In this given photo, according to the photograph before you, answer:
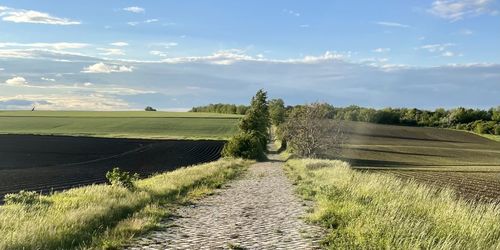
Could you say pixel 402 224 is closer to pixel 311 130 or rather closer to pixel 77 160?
pixel 77 160

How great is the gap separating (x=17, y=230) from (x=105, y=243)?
203 centimetres

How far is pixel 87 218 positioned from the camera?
13461 mm

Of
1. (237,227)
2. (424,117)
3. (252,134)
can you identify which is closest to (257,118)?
(252,134)

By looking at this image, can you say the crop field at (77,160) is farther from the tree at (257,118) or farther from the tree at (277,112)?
the tree at (277,112)

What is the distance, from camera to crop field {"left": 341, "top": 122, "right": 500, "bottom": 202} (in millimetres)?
80688

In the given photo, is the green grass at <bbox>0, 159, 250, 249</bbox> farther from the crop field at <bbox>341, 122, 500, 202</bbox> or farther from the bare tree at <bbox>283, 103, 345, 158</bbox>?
the bare tree at <bbox>283, 103, 345, 158</bbox>

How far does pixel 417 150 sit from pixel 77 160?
74.7 m

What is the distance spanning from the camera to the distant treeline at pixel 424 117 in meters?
161

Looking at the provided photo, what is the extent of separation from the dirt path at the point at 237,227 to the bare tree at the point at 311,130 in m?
56.4

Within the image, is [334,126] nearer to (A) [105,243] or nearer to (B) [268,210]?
(B) [268,210]

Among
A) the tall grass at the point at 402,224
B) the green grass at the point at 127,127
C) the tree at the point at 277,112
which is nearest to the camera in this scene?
the tall grass at the point at 402,224

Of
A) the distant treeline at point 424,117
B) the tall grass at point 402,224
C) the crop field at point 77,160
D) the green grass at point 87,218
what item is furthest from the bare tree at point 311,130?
the distant treeline at point 424,117

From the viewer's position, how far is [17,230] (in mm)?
11008

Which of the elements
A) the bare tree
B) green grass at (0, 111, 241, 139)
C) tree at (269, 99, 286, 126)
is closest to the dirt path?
the bare tree
